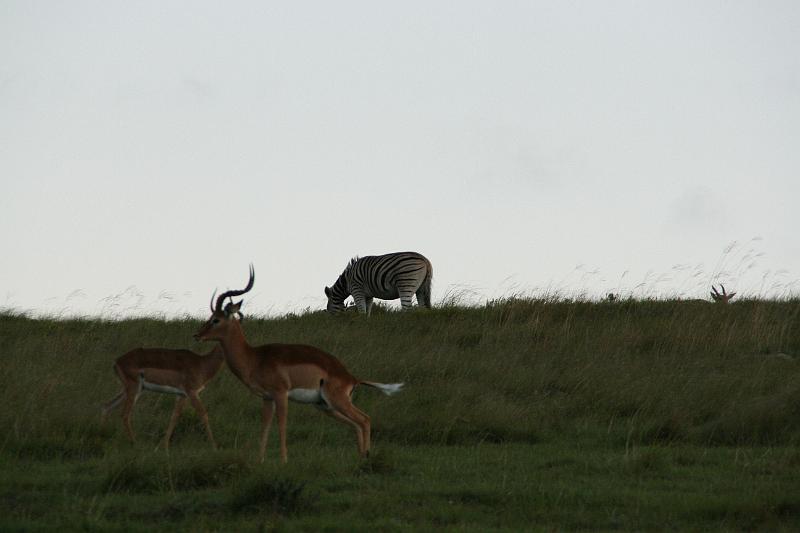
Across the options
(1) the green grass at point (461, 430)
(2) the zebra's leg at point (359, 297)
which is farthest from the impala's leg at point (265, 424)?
(2) the zebra's leg at point (359, 297)

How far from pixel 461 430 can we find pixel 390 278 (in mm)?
10343

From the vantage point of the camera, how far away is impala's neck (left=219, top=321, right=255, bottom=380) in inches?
355

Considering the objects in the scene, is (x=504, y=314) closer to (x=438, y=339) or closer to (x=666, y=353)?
(x=438, y=339)

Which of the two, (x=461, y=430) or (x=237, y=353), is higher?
(x=237, y=353)

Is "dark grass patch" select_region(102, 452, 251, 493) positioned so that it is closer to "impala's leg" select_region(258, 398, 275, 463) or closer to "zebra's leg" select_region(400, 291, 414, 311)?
"impala's leg" select_region(258, 398, 275, 463)

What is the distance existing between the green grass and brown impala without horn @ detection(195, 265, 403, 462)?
0.36m

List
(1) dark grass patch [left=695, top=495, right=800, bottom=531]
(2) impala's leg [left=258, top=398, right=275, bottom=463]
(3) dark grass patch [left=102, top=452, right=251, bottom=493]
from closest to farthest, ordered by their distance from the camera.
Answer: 1. (1) dark grass patch [left=695, top=495, right=800, bottom=531]
2. (3) dark grass patch [left=102, top=452, right=251, bottom=493]
3. (2) impala's leg [left=258, top=398, right=275, bottom=463]

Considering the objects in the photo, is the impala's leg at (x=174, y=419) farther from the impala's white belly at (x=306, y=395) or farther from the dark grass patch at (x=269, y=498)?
the dark grass patch at (x=269, y=498)

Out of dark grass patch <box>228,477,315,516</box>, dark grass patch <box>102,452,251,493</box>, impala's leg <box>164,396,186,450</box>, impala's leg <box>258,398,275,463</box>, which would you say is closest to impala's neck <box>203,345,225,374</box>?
impala's leg <box>164,396,186,450</box>

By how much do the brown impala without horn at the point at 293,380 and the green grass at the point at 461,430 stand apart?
365 mm

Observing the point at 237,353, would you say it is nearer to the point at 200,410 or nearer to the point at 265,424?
the point at 265,424

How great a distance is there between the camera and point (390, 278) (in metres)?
20.5

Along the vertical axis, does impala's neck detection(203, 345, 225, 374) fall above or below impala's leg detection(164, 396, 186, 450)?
above

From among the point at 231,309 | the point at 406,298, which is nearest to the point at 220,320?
the point at 231,309
